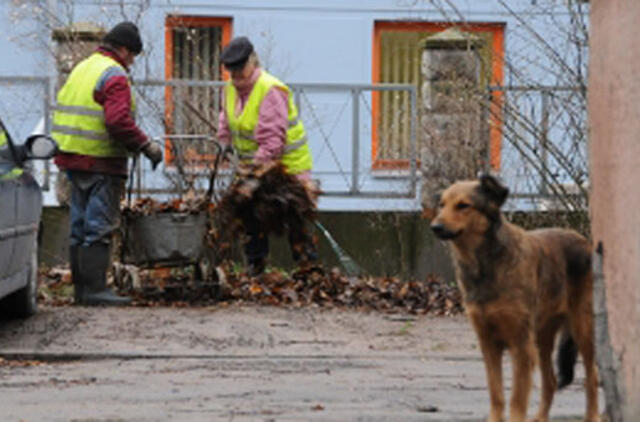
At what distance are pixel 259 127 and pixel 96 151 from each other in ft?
5.10

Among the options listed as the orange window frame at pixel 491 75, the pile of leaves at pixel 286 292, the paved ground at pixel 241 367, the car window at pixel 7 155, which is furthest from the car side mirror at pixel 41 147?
the orange window frame at pixel 491 75

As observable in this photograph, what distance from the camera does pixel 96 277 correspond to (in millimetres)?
11156

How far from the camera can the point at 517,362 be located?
18.3 ft

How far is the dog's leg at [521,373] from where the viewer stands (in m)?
5.56

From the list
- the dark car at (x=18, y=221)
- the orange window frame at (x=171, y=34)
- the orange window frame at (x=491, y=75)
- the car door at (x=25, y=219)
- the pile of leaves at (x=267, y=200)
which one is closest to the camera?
the dark car at (x=18, y=221)

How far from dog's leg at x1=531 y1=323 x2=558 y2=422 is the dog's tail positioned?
34mm

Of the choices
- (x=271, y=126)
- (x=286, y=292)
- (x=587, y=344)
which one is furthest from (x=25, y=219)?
(x=587, y=344)

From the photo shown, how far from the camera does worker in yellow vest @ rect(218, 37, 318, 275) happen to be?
11992 millimetres

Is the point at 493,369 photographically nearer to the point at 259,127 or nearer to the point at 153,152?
the point at 153,152

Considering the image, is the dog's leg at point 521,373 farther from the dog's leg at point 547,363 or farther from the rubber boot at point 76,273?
the rubber boot at point 76,273

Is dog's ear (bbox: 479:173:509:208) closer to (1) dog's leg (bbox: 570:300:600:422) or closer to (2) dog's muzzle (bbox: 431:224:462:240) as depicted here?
(2) dog's muzzle (bbox: 431:224:462:240)

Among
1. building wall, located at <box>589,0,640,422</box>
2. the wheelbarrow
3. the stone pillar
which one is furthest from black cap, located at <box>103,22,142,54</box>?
building wall, located at <box>589,0,640,422</box>

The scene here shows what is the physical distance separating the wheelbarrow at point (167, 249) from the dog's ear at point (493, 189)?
18.3 ft

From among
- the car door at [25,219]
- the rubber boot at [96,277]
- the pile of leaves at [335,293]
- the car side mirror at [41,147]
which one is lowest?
the pile of leaves at [335,293]
